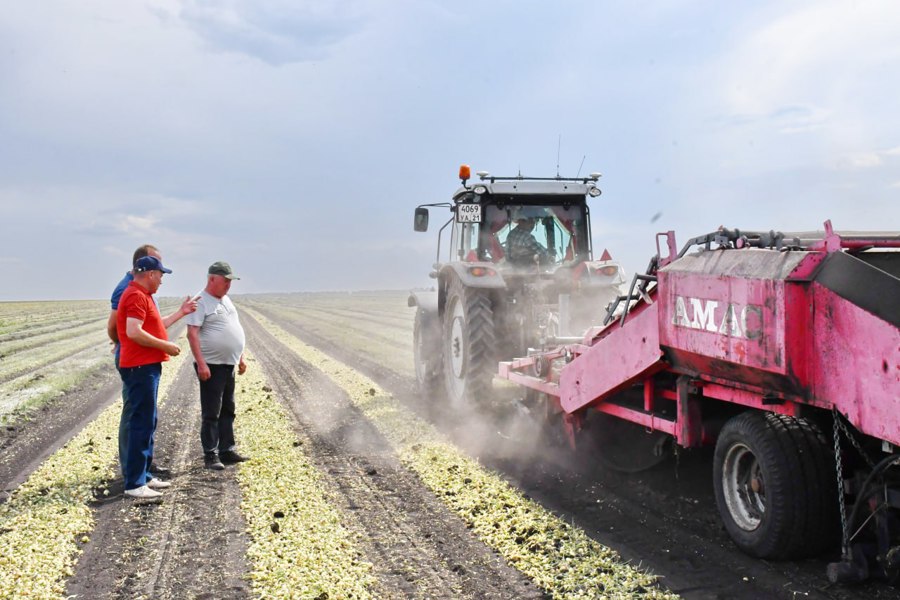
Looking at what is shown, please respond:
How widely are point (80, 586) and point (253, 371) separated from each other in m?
9.97

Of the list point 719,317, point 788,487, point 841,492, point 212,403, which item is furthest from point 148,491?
point 841,492

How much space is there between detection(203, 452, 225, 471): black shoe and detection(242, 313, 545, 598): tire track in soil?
835mm

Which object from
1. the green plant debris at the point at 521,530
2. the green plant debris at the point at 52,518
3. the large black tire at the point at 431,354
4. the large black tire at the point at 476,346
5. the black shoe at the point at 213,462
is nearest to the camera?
the green plant debris at the point at 521,530

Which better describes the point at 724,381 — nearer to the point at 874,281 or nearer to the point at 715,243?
the point at 715,243

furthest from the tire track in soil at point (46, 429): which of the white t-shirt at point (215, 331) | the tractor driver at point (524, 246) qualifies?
the tractor driver at point (524, 246)

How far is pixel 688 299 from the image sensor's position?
436 cm

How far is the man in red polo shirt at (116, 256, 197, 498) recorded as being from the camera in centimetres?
564

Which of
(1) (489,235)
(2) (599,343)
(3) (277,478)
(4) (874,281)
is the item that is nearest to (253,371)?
(1) (489,235)

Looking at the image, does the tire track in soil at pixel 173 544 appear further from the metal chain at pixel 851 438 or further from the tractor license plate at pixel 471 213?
the tractor license plate at pixel 471 213

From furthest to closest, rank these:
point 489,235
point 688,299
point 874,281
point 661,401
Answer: point 489,235 < point 661,401 < point 688,299 < point 874,281

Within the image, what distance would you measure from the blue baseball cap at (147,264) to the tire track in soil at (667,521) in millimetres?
3235

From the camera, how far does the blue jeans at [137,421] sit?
18.8 feet

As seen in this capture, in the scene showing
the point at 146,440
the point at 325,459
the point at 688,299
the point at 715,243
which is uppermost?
the point at 715,243

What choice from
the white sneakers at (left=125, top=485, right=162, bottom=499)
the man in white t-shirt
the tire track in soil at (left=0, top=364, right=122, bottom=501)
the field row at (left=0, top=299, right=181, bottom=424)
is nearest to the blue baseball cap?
the man in white t-shirt
